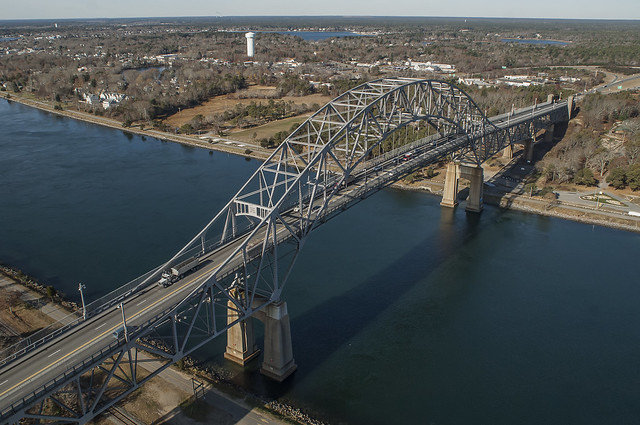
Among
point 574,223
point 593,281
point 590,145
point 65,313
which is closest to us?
point 65,313

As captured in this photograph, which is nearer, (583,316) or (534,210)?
(583,316)

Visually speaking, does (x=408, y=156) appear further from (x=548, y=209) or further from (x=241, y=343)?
(x=241, y=343)

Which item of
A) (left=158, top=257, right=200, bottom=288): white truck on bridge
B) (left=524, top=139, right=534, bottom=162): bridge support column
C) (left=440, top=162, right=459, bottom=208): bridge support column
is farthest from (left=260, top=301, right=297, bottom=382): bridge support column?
(left=524, top=139, right=534, bottom=162): bridge support column

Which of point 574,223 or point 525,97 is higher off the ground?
point 525,97

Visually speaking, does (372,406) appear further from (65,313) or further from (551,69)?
(551,69)

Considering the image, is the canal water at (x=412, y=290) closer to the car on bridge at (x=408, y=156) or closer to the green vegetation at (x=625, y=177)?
the car on bridge at (x=408, y=156)

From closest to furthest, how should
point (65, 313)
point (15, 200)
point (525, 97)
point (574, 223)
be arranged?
point (65, 313) < point (574, 223) < point (15, 200) < point (525, 97)

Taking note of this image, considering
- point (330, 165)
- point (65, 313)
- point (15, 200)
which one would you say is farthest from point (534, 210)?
point (15, 200)
